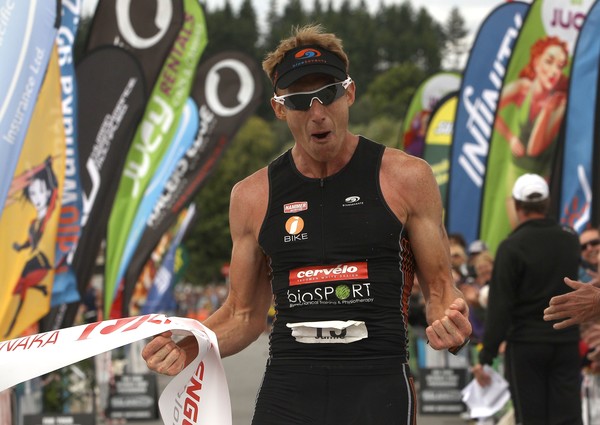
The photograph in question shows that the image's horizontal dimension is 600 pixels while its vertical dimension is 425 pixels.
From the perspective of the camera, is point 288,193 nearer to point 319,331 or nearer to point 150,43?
point 319,331

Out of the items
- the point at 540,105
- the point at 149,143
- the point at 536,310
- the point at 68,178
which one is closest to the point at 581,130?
the point at 540,105

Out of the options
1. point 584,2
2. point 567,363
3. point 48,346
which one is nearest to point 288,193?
point 48,346

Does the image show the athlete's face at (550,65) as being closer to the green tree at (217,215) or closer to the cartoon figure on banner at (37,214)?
the cartoon figure on banner at (37,214)

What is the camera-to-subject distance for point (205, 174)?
17.5 metres

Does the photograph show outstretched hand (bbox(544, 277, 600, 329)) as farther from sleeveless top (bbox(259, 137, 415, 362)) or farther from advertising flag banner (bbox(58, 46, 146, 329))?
advertising flag banner (bbox(58, 46, 146, 329))

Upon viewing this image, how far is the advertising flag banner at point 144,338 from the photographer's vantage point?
192 inches

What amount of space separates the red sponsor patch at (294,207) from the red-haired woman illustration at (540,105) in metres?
10.1

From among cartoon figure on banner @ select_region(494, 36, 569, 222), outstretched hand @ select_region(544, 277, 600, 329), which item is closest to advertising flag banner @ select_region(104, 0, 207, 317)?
cartoon figure on banner @ select_region(494, 36, 569, 222)

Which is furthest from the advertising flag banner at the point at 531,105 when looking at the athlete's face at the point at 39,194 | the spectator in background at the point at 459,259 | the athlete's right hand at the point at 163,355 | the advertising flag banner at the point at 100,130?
the athlete's right hand at the point at 163,355

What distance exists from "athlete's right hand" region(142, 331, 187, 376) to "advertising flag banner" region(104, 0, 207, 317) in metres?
9.98

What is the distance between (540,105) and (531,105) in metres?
0.17

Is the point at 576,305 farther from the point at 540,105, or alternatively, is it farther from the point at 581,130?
the point at 540,105

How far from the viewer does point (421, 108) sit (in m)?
25.7

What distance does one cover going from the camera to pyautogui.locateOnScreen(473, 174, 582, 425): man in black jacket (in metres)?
8.79
